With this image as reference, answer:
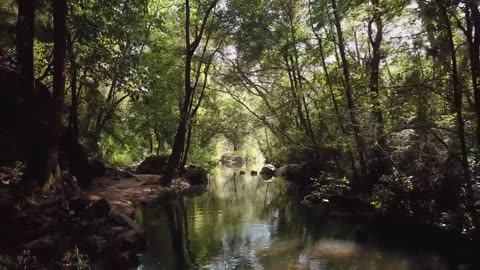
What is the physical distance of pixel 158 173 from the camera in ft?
90.6

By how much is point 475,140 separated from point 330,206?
24.6 ft

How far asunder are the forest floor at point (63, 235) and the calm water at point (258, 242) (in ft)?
2.66

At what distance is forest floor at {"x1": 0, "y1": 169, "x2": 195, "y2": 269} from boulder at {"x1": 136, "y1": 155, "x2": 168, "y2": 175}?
57.3 feet

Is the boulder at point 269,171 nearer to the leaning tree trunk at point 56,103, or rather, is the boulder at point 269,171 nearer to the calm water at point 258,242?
the calm water at point 258,242

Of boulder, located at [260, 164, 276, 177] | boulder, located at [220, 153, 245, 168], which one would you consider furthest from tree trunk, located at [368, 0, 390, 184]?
boulder, located at [220, 153, 245, 168]

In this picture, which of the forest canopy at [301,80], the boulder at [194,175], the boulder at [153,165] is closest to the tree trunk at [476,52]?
the forest canopy at [301,80]

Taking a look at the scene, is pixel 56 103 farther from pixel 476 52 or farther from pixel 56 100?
pixel 476 52

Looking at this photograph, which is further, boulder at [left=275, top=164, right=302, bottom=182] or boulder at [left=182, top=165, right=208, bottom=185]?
boulder at [left=275, top=164, right=302, bottom=182]

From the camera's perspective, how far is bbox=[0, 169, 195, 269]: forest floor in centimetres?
780

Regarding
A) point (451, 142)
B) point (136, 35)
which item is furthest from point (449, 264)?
point (136, 35)

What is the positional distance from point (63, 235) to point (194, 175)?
19.9 metres

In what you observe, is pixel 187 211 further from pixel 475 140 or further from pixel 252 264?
pixel 475 140

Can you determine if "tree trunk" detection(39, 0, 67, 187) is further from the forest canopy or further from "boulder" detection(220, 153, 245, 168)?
"boulder" detection(220, 153, 245, 168)

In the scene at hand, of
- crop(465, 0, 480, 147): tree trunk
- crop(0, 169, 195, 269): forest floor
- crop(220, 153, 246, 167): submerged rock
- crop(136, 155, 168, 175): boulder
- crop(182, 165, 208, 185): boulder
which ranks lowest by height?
crop(0, 169, 195, 269): forest floor
